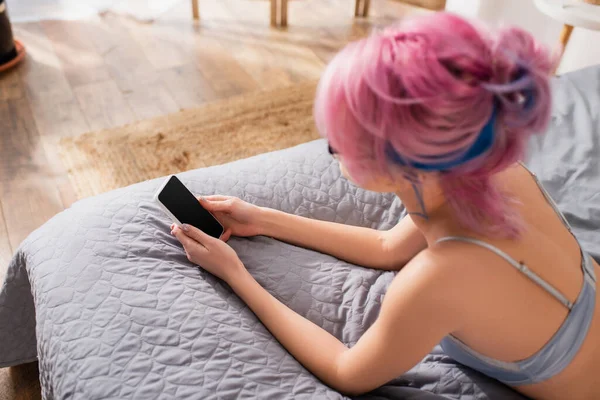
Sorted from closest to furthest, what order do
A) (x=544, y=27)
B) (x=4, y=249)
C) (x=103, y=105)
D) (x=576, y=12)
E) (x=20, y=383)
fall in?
(x=20, y=383)
(x=4, y=249)
(x=576, y=12)
(x=103, y=105)
(x=544, y=27)

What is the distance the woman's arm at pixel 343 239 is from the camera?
3.59ft

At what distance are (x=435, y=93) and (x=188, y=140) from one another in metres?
1.55

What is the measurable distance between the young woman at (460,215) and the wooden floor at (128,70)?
1252mm

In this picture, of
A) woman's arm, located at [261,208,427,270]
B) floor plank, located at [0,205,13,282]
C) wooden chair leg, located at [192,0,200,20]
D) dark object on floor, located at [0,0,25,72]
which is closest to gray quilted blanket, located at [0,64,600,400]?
woman's arm, located at [261,208,427,270]

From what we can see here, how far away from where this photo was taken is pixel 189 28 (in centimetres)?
273

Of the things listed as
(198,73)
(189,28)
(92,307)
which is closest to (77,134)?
(198,73)

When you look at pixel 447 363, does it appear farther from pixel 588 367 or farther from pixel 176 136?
pixel 176 136

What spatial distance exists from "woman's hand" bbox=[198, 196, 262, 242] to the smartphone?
0.02 m

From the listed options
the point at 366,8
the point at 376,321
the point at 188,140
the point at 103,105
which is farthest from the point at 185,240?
the point at 366,8

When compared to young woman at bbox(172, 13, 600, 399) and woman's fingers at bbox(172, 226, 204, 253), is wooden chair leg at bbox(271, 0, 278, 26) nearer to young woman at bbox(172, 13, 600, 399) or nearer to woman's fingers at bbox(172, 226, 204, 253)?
woman's fingers at bbox(172, 226, 204, 253)

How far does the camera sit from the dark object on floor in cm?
227

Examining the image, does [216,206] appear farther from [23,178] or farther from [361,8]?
[361,8]

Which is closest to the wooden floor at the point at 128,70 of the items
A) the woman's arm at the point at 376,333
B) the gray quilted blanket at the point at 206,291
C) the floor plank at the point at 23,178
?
the floor plank at the point at 23,178

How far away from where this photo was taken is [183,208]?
1.09 m
